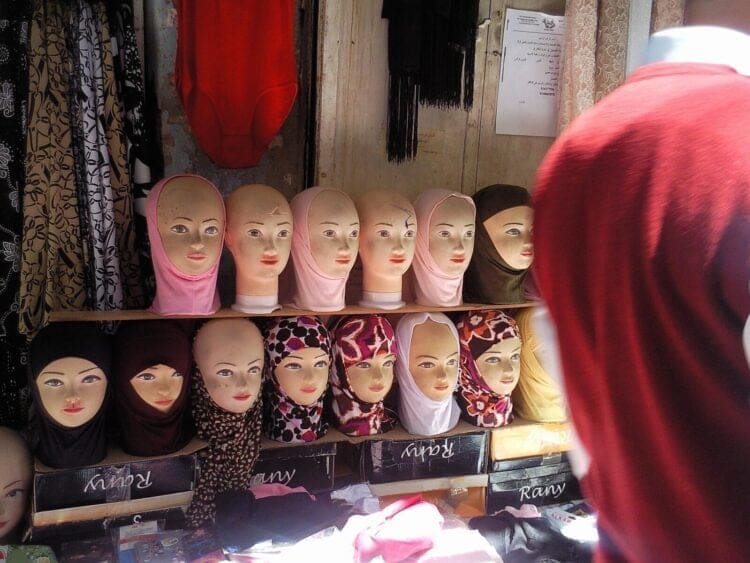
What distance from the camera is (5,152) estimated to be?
6.98ft

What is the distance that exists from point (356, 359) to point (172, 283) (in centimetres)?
76

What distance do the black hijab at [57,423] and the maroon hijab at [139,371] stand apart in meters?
0.06

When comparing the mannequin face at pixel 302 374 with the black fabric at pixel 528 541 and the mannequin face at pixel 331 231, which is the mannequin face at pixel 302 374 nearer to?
the mannequin face at pixel 331 231

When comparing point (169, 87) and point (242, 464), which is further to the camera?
point (169, 87)

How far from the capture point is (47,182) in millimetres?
2146

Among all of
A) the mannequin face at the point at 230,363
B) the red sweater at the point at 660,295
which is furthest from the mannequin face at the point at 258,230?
the red sweater at the point at 660,295

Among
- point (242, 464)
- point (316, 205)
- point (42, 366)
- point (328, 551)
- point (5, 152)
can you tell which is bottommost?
point (328, 551)

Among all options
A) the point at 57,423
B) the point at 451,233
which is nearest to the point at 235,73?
the point at 451,233

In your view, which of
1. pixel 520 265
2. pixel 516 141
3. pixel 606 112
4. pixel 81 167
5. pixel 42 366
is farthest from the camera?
pixel 516 141

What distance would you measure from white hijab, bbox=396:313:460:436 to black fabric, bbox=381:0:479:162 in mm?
763

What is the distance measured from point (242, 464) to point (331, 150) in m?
1.35

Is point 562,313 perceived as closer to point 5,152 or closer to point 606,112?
point 606,112

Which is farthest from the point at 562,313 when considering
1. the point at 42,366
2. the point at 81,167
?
the point at 81,167

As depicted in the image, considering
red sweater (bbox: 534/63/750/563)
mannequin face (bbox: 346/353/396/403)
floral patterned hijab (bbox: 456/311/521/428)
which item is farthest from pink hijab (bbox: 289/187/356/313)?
red sweater (bbox: 534/63/750/563)
